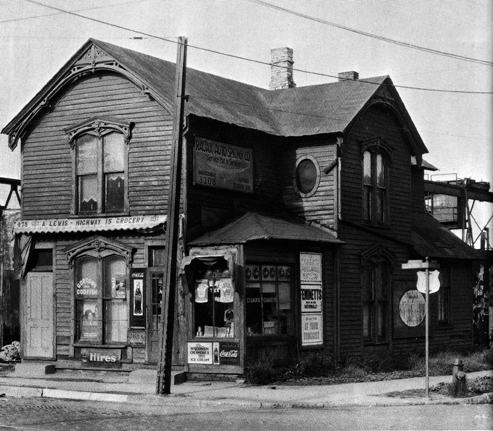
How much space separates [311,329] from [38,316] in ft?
24.9

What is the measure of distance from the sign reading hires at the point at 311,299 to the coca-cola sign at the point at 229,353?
2.76 metres

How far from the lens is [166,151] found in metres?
24.6

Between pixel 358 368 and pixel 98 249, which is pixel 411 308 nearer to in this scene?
pixel 358 368

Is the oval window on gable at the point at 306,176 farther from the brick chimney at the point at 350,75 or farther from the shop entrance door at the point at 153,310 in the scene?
the shop entrance door at the point at 153,310

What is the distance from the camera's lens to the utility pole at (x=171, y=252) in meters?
20.5

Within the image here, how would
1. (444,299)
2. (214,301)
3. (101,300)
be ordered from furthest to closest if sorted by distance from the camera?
(444,299)
(101,300)
(214,301)

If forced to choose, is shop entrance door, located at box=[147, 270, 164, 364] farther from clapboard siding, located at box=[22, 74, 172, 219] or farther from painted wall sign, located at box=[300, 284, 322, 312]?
painted wall sign, located at box=[300, 284, 322, 312]

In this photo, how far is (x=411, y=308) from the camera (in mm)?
30219

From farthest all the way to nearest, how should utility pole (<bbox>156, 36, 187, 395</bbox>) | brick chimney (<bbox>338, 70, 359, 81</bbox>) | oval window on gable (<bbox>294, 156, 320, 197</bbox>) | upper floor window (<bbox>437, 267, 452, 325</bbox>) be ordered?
upper floor window (<bbox>437, 267, 452, 325</bbox>)
brick chimney (<bbox>338, 70, 359, 81</bbox>)
oval window on gable (<bbox>294, 156, 320, 197</bbox>)
utility pole (<bbox>156, 36, 187, 395</bbox>)

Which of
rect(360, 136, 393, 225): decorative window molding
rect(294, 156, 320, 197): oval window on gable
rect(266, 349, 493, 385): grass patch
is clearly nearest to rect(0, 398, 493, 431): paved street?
rect(266, 349, 493, 385): grass patch

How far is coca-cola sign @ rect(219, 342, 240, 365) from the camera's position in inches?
918

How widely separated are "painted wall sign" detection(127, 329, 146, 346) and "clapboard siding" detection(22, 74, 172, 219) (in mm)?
3099

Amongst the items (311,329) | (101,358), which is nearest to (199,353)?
(101,358)

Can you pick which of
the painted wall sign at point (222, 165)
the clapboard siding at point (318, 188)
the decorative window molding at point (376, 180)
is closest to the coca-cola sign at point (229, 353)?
the painted wall sign at point (222, 165)
